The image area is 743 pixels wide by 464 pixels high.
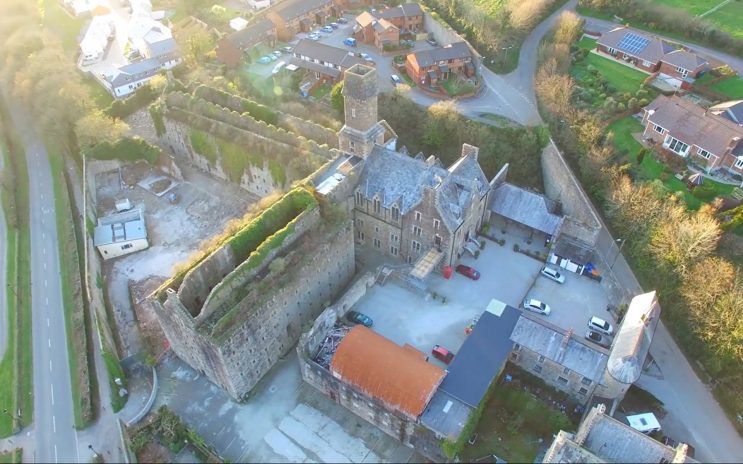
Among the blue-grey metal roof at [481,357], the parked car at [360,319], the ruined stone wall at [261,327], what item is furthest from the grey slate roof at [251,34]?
the blue-grey metal roof at [481,357]

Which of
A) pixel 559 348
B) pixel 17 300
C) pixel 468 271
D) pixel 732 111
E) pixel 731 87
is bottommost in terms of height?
pixel 17 300

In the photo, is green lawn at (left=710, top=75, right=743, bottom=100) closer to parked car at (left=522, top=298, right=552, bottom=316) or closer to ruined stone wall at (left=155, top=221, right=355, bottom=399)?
parked car at (left=522, top=298, right=552, bottom=316)

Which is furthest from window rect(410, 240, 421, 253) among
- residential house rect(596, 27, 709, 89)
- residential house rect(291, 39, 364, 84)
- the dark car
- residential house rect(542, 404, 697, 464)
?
residential house rect(596, 27, 709, 89)

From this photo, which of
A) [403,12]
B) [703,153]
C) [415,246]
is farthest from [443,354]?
[403,12]

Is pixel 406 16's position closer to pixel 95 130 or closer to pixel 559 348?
pixel 95 130

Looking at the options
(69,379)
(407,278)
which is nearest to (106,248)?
(69,379)

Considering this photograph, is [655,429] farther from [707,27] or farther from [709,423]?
[707,27]
